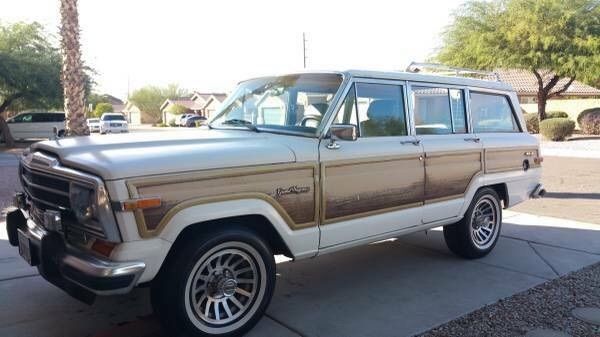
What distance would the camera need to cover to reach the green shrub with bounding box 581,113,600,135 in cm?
2775

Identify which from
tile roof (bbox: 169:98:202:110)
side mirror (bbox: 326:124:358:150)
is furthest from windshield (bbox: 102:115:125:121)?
tile roof (bbox: 169:98:202:110)

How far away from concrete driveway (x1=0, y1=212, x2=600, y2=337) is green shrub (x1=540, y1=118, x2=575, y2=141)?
20.1 m

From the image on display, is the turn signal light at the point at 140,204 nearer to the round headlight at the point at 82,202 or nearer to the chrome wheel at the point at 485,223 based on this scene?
the round headlight at the point at 82,202

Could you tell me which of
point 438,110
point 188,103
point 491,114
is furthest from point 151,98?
point 438,110

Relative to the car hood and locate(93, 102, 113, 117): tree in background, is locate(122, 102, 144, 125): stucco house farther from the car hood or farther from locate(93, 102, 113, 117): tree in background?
the car hood

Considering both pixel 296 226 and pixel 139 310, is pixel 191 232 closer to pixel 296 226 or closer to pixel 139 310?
pixel 296 226

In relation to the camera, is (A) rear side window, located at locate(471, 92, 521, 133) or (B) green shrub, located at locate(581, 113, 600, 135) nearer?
(A) rear side window, located at locate(471, 92, 521, 133)

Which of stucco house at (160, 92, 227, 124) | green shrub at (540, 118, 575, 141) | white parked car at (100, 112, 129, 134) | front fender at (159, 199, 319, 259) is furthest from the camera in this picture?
stucco house at (160, 92, 227, 124)

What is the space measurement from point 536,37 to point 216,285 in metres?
26.6

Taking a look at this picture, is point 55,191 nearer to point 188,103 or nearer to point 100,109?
point 100,109

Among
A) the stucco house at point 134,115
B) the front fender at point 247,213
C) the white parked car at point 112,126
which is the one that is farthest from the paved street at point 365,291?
the stucco house at point 134,115

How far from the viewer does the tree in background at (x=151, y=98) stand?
86.7 metres

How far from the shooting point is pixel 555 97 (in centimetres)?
4238

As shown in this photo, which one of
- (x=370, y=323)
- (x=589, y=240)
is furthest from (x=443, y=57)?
(x=370, y=323)
